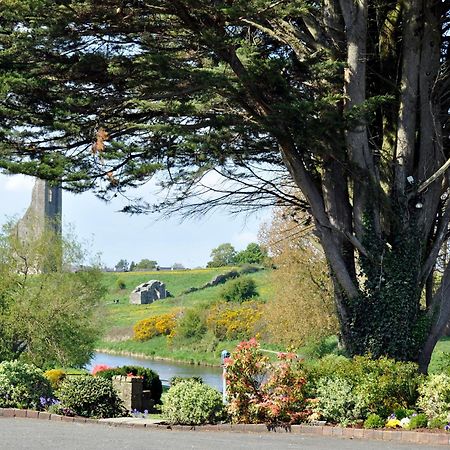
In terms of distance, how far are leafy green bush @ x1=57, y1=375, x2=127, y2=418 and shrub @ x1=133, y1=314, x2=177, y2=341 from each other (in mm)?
39146

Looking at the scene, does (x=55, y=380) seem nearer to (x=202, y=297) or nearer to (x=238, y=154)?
(x=238, y=154)

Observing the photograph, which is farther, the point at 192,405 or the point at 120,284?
the point at 120,284

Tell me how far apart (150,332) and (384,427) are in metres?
42.1

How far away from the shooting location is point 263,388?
1345 centimetres

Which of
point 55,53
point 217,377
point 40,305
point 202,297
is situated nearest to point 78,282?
point 40,305

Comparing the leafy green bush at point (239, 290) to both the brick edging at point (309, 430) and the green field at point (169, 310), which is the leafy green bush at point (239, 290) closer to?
the green field at point (169, 310)

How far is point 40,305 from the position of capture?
30234mm

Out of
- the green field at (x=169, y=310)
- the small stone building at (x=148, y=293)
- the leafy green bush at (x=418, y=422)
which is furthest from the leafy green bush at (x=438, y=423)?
the small stone building at (x=148, y=293)

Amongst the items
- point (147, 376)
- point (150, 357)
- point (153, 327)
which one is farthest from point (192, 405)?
point (153, 327)

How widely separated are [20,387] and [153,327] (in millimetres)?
40121

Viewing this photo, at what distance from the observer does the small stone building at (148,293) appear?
7056 centimetres

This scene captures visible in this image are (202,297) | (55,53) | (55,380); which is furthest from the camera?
(202,297)

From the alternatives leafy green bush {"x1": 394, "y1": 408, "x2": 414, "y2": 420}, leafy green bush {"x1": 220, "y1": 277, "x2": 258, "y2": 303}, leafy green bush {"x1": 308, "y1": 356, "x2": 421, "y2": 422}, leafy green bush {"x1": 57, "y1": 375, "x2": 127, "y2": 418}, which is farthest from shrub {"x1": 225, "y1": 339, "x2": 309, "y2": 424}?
leafy green bush {"x1": 220, "y1": 277, "x2": 258, "y2": 303}

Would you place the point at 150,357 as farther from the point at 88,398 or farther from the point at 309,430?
the point at 309,430
